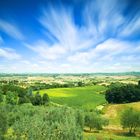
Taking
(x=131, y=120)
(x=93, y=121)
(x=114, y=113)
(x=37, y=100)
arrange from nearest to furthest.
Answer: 1. (x=131, y=120)
2. (x=93, y=121)
3. (x=114, y=113)
4. (x=37, y=100)

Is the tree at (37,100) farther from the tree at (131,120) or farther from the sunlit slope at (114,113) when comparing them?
the tree at (131,120)

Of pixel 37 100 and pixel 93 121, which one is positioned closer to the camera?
pixel 93 121

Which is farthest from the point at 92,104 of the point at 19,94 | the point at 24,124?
the point at 24,124

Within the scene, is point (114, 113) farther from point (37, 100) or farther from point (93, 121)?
point (37, 100)

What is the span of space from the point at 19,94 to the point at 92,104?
43.3 m

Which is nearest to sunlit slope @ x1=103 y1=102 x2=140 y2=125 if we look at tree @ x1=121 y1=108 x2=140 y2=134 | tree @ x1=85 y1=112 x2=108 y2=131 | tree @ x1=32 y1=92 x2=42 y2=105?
tree @ x1=121 y1=108 x2=140 y2=134

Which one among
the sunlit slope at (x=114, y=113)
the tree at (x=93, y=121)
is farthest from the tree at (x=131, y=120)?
the sunlit slope at (x=114, y=113)

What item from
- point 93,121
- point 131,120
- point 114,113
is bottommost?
point 114,113

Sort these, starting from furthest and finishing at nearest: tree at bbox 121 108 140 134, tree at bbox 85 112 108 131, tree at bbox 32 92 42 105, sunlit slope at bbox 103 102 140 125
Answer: tree at bbox 32 92 42 105 → sunlit slope at bbox 103 102 140 125 → tree at bbox 85 112 108 131 → tree at bbox 121 108 140 134

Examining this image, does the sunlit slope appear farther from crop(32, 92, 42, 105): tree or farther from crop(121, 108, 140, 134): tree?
crop(32, 92, 42, 105): tree

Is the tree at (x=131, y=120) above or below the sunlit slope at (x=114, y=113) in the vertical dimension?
above

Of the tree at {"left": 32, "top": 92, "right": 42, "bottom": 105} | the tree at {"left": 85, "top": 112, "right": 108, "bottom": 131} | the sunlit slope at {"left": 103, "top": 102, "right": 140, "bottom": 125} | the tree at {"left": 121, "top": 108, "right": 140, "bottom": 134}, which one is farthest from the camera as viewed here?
the tree at {"left": 32, "top": 92, "right": 42, "bottom": 105}

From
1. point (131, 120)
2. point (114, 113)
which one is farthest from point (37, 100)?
point (131, 120)

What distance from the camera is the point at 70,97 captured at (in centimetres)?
12431
